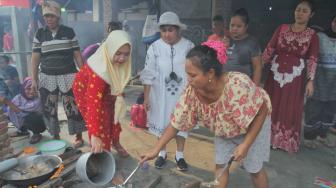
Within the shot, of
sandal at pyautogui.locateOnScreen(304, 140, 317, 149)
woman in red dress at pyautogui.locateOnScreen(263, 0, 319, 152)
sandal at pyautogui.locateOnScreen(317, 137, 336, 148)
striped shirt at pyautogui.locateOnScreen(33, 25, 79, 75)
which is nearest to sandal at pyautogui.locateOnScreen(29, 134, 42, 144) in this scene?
striped shirt at pyautogui.locateOnScreen(33, 25, 79, 75)

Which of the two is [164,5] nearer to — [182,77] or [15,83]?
[15,83]

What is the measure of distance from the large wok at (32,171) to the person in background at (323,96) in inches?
140

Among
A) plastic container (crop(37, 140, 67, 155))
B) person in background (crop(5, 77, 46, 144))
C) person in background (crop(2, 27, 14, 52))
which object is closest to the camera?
plastic container (crop(37, 140, 67, 155))

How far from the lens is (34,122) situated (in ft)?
15.4

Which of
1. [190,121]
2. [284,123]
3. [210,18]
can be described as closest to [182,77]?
[190,121]

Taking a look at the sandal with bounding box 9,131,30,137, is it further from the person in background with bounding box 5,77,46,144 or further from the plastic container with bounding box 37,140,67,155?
the plastic container with bounding box 37,140,67,155

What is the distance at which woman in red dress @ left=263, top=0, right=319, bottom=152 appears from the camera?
379 cm

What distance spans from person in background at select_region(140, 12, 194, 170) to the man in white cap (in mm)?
1201

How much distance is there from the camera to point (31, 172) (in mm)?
3236

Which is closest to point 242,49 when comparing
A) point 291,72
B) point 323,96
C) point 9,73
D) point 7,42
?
point 291,72

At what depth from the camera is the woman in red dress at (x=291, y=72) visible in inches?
149

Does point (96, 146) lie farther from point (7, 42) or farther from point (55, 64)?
point (7, 42)

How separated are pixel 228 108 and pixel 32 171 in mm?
2264

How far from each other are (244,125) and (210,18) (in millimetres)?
5750
